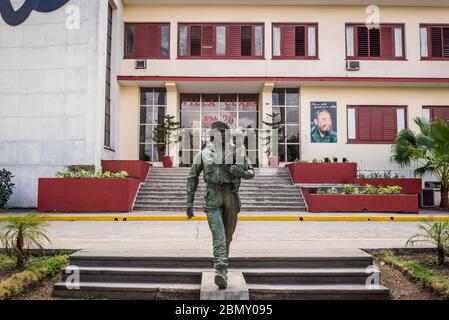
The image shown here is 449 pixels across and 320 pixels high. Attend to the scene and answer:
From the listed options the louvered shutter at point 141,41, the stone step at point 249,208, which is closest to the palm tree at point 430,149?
the stone step at point 249,208

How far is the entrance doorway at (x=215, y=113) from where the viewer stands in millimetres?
21172

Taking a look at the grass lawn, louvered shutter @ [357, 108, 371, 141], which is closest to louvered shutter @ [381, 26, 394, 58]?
louvered shutter @ [357, 108, 371, 141]

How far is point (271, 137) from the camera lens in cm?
2022

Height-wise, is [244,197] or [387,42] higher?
[387,42]

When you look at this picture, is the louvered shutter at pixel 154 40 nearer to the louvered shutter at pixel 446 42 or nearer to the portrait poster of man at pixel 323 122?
the portrait poster of man at pixel 323 122

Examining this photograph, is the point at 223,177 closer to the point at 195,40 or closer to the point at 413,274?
the point at 413,274

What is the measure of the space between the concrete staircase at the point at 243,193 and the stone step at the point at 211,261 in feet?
28.7

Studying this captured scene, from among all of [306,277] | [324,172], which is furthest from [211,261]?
[324,172]

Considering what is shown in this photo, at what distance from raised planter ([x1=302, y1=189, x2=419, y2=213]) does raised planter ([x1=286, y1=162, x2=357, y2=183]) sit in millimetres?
2481

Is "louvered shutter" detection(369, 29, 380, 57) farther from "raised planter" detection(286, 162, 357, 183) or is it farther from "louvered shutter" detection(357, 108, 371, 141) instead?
"raised planter" detection(286, 162, 357, 183)

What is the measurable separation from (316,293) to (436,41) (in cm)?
1950

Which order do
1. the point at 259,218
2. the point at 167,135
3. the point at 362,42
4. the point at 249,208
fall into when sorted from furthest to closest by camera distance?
the point at 362,42
the point at 167,135
the point at 249,208
the point at 259,218

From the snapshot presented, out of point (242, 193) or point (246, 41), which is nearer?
point (242, 193)

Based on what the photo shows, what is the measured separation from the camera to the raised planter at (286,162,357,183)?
16.9 m
